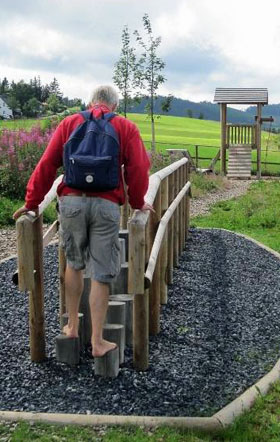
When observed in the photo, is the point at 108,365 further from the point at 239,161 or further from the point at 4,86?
the point at 4,86

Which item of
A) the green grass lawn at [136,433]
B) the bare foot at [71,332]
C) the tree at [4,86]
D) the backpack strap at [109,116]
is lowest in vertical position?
the green grass lawn at [136,433]

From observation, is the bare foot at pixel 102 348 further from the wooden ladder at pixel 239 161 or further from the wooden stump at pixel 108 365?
the wooden ladder at pixel 239 161

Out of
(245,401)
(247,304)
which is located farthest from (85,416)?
(247,304)

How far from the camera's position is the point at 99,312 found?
12.8 feet

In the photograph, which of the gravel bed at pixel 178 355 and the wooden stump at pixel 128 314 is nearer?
the gravel bed at pixel 178 355

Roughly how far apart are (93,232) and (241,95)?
2231 cm

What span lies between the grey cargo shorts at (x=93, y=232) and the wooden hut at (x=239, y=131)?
20.1 metres

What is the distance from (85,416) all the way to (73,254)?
0.95 meters

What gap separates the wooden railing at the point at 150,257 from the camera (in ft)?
12.6

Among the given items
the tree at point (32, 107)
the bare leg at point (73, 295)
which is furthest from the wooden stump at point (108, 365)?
the tree at point (32, 107)

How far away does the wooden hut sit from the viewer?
24031 mm

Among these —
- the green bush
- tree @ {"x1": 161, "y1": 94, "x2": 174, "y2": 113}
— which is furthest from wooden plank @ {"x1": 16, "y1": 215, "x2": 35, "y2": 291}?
tree @ {"x1": 161, "y1": 94, "x2": 174, "y2": 113}

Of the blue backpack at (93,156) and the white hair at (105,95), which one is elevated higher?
the white hair at (105,95)

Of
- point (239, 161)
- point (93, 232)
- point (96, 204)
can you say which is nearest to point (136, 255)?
point (93, 232)
